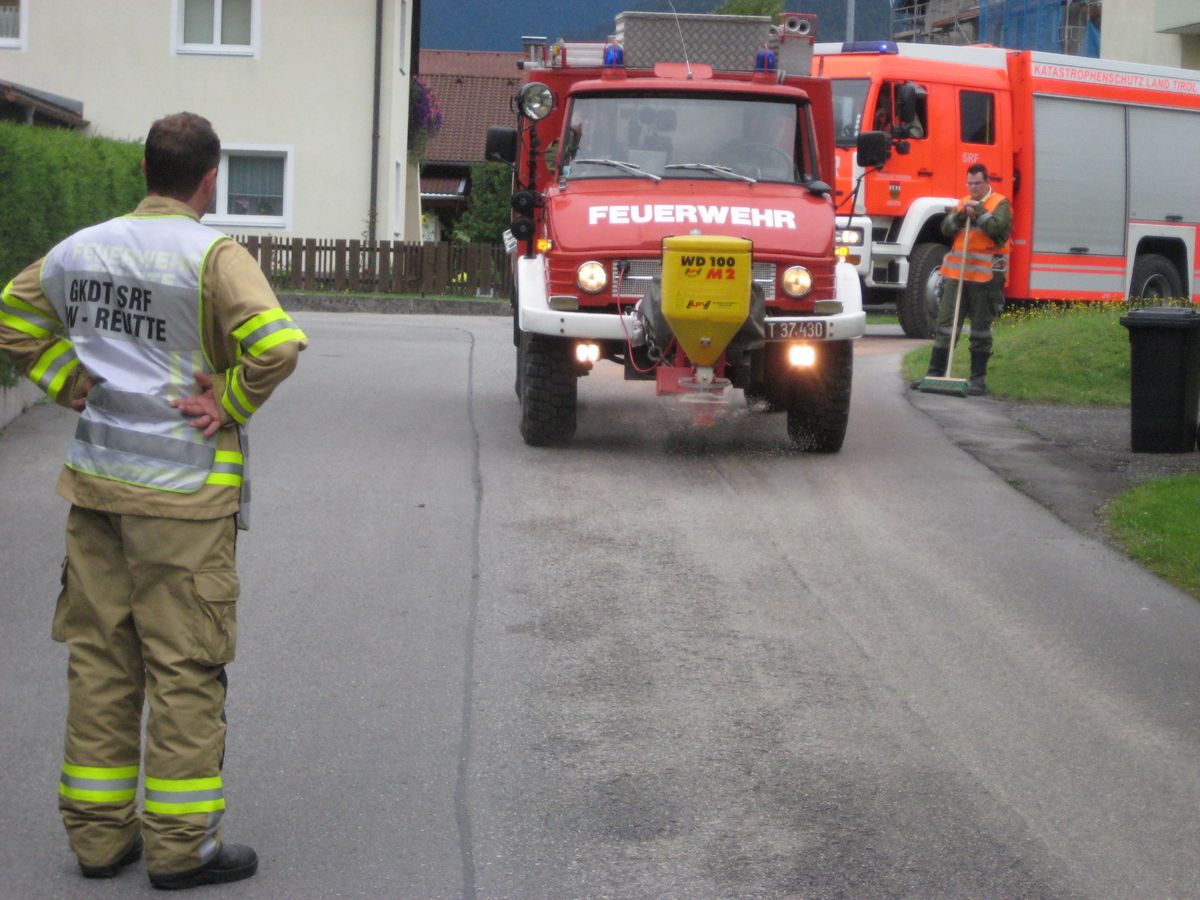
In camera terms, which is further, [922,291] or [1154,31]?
[1154,31]

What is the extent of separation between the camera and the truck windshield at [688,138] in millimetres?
11414

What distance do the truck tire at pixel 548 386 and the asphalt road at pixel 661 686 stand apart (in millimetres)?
206

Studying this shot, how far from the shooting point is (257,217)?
104ft

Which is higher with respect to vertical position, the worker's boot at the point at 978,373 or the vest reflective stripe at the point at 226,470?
the worker's boot at the point at 978,373

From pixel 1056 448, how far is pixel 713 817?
7.71m

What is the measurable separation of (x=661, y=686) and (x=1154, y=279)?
1858cm

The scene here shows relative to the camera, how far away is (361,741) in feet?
18.6

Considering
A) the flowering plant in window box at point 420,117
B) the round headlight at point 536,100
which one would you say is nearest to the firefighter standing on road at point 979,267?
the round headlight at point 536,100

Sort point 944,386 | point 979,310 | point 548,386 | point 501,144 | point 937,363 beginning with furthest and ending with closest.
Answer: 1. point 937,363
2. point 979,310
3. point 944,386
4. point 501,144
5. point 548,386

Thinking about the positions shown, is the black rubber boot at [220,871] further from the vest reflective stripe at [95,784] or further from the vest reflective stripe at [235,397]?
the vest reflective stripe at [235,397]

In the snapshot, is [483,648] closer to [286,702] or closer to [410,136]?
[286,702]

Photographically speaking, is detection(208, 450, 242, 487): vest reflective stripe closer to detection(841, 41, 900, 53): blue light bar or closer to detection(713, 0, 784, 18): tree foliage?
detection(841, 41, 900, 53): blue light bar

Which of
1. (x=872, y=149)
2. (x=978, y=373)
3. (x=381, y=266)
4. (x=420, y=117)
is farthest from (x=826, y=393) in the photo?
(x=420, y=117)

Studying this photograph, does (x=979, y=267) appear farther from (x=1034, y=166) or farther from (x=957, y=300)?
(x=1034, y=166)
